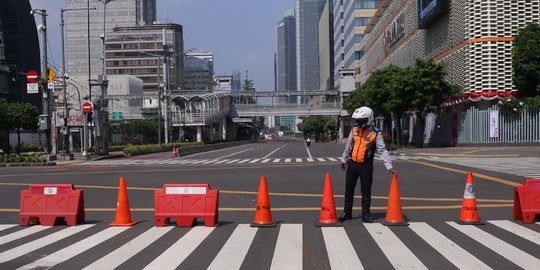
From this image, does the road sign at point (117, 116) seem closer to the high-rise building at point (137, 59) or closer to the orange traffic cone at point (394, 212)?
the high-rise building at point (137, 59)

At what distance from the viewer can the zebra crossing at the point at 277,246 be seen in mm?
7410

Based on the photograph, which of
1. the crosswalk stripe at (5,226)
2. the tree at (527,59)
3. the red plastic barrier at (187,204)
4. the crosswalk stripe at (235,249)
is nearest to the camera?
the crosswalk stripe at (235,249)

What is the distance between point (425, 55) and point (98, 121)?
29751 millimetres

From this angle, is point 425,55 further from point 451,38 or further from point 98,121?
point 98,121

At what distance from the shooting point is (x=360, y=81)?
104125 mm

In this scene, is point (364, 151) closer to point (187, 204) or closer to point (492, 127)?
point (187, 204)

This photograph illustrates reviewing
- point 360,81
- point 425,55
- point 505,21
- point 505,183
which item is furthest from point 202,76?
point 505,183

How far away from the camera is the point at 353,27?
4245 inches

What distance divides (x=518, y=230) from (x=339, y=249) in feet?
11.0

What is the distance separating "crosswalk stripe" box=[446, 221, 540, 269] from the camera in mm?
7289

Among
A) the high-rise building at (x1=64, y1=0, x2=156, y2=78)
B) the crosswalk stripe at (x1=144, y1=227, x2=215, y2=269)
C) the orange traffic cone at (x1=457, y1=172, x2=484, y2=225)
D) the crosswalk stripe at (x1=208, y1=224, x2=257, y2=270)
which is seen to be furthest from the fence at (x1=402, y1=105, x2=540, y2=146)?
the high-rise building at (x1=64, y1=0, x2=156, y2=78)

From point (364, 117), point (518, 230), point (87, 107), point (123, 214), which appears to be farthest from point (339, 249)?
point (87, 107)

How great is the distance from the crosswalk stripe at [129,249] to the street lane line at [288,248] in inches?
78.6

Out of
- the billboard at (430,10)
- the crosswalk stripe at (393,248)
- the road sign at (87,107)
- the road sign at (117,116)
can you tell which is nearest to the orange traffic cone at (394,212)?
the crosswalk stripe at (393,248)
